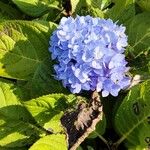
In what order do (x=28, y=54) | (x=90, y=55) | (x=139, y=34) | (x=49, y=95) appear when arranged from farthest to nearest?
1. (x=139, y=34)
2. (x=28, y=54)
3. (x=49, y=95)
4. (x=90, y=55)

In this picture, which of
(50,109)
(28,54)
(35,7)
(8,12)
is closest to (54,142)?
(50,109)

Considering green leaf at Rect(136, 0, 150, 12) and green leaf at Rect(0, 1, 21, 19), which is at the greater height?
green leaf at Rect(136, 0, 150, 12)

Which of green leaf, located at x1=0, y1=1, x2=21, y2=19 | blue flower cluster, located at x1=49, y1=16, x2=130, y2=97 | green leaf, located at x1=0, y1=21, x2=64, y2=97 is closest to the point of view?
blue flower cluster, located at x1=49, y1=16, x2=130, y2=97

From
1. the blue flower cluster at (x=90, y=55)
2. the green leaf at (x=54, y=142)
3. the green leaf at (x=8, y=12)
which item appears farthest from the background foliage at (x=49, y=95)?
the green leaf at (x=8, y=12)

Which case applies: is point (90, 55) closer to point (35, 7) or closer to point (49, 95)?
A: point (49, 95)

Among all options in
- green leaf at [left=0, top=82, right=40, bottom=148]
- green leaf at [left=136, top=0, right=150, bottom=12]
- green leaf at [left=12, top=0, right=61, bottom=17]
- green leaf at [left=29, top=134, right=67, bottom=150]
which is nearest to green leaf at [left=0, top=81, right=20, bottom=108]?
green leaf at [left=0, top=82, right=40, bottom=148]

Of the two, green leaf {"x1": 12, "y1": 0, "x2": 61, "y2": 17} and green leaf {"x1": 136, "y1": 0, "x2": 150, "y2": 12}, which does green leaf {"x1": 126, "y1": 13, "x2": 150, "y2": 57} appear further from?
green leaf {"x1": 12, "y1": 0, "x2": 61, "y2": 17}

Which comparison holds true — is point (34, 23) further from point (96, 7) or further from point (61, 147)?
point (61, 147)
